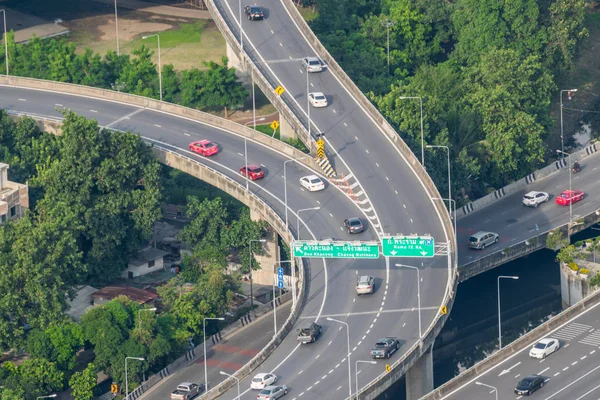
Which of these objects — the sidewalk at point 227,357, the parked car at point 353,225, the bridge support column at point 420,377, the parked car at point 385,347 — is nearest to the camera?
the parked car at point 385,347

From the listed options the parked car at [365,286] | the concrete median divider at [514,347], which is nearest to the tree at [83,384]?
the parked car at [365,286]

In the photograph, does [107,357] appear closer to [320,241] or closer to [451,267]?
[320,241]

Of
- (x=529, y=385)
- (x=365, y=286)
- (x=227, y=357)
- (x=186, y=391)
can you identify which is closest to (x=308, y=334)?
(x=365, y=286)

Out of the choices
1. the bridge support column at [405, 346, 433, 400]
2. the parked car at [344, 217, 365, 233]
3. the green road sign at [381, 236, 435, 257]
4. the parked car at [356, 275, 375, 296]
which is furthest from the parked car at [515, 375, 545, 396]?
the parked car at [344, 217, 365, 233]

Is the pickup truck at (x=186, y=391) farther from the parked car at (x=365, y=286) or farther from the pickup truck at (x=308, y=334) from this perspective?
the parked car at (x=365, y=286)

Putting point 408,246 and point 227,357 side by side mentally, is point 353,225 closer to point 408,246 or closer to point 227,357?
point 408,246

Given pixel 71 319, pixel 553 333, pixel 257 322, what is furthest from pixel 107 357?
pixel 553 333

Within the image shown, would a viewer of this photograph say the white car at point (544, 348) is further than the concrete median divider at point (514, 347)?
Yes
